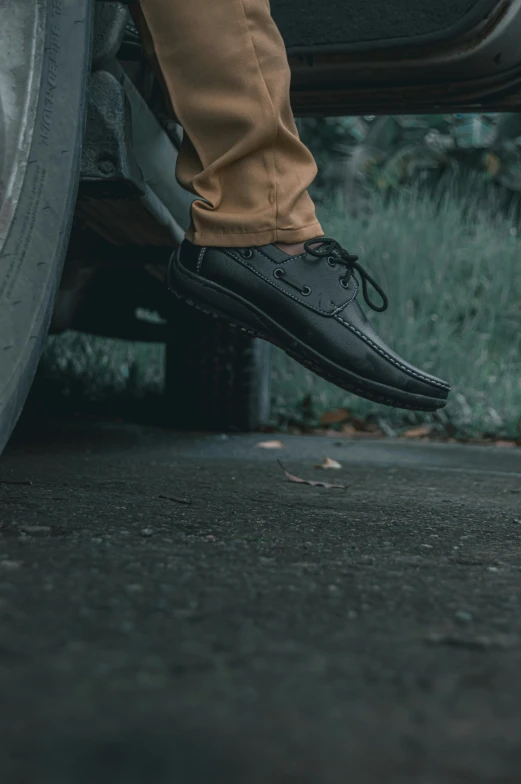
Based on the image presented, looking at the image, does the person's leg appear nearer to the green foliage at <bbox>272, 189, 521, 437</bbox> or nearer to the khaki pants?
the khaki pants

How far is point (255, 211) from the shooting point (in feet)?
4.00

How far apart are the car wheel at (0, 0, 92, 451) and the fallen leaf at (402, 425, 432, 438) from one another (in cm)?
184

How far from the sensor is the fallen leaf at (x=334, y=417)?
2.85 meters

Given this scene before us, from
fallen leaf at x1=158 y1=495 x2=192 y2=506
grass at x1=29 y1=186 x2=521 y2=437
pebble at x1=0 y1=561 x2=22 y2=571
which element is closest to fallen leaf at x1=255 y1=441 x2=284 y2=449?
grass at x1=29 y1=186 x2=521 y2=437

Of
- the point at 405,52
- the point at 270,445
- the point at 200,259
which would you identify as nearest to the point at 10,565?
the point at 200,259

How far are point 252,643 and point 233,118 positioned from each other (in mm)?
807

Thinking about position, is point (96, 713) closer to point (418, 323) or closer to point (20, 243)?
point (20, 243)

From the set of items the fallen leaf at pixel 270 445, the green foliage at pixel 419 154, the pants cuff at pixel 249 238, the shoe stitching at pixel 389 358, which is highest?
the green foliage at pixel 419 154

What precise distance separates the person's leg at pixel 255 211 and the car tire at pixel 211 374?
100 centimetres

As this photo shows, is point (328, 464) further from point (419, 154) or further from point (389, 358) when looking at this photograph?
point (419, 154)

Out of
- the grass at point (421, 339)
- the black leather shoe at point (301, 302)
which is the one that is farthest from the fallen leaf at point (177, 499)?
the grass at point (421, 339)

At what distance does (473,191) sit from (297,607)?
462 cm

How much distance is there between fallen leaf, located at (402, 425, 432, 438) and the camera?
2.76 metres

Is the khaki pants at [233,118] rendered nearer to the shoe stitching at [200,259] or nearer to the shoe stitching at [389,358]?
the shoe stitching at [200,259]
